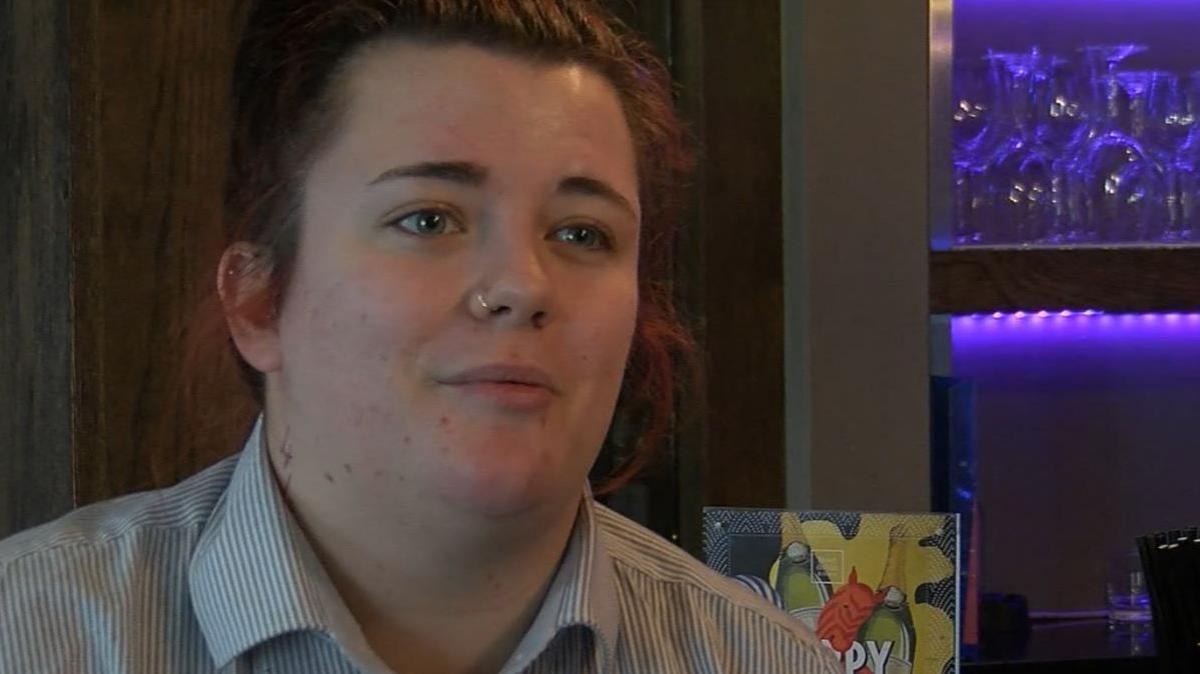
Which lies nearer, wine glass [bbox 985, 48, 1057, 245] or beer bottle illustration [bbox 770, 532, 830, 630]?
beer bottle illustration [bbox 770, 532, 830, 630]

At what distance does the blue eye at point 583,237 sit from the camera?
1.01 m

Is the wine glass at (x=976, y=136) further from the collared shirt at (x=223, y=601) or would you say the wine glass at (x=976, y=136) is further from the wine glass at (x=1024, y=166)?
the collared shirt at (x=223, y=601)

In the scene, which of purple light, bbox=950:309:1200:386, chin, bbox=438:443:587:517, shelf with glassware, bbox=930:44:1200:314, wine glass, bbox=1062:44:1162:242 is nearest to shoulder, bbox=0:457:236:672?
chin, bbox=438:443:587:517

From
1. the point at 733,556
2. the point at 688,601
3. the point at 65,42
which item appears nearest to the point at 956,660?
the point at 733,556

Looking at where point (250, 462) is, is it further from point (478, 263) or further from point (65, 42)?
point (65, 42)

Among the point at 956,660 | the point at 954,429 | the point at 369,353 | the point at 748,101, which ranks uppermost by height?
the point at 748,101

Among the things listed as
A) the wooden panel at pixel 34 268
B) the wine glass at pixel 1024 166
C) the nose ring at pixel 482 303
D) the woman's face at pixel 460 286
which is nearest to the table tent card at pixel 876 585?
the woman's face at pixel 460 286

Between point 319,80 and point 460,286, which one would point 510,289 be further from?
point 319,80

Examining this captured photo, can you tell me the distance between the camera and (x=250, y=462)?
1.08m

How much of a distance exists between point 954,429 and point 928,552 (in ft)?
2.39

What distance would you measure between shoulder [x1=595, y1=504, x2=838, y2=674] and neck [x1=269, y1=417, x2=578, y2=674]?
4.9 inches

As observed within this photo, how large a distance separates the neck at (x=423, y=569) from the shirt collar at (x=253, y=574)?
0.02 meters

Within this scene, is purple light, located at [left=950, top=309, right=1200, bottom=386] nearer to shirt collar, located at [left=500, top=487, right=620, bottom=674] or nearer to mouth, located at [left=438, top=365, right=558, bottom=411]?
shirt collar, located at [left=500, top=487, right=620, bottom=674]

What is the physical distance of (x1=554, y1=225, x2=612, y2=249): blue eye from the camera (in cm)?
101
